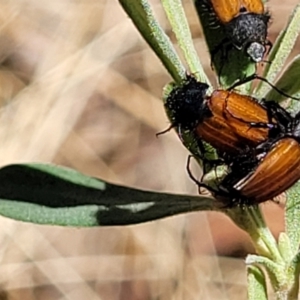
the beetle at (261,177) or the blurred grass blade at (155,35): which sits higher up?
the blurred grass blade at (155,35)

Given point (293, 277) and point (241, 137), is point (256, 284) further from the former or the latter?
point (241, 137)

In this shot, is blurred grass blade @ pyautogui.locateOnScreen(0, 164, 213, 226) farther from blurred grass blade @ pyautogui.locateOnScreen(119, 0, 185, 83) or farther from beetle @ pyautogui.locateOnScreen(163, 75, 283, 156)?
blurred grass blade @ pyautogui.locateOnScreen(119, 0, 185, 83)

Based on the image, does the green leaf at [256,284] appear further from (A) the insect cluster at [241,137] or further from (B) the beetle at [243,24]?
(B) the beetle at [243,24]

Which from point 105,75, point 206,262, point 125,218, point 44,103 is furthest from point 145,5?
point 105,75

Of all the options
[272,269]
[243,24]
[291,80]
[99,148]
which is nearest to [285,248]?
[272,269]

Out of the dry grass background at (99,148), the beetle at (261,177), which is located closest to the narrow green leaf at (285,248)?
the beetle at (261,177)

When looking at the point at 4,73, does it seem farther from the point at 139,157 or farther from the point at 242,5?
the point at 242,5
